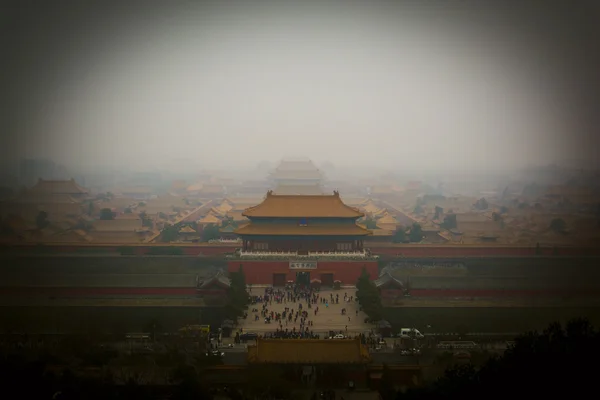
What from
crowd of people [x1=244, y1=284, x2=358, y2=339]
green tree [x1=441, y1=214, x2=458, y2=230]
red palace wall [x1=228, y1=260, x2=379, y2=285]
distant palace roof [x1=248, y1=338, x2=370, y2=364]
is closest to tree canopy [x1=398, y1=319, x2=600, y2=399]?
distant palace roof [x1=248, y1=338, x2=370, y2=364]

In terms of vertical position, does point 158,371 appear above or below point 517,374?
below

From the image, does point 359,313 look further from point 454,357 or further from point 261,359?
point 261,359

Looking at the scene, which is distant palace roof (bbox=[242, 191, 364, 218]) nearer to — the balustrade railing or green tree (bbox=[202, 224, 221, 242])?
the balustrade railing

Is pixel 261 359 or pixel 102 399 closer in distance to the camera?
pixel 102 399

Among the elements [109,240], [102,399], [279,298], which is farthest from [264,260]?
[102,399]

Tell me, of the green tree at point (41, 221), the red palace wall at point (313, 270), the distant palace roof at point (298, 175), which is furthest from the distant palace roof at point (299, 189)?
the red palace wall at point (313, 270)

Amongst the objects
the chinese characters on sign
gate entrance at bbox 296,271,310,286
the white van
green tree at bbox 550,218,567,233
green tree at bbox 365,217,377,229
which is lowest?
the white van
